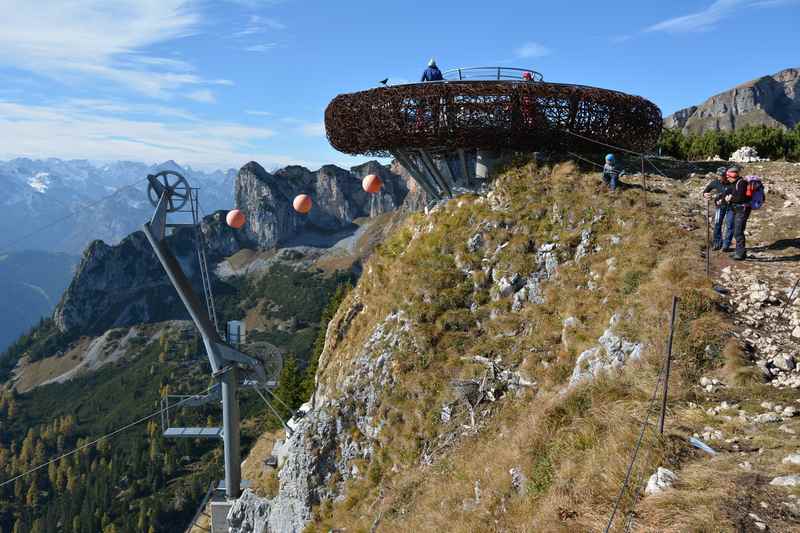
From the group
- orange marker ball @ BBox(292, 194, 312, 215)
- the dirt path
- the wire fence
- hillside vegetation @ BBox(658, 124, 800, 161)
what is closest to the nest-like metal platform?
orange marker ball @ BBox(292, 194, 312, 215)

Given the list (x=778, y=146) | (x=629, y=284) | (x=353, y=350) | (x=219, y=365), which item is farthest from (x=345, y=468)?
(x=778, y=146)

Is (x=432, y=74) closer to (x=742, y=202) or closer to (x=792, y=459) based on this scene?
(x=742, y=202)

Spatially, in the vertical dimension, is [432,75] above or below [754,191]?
above

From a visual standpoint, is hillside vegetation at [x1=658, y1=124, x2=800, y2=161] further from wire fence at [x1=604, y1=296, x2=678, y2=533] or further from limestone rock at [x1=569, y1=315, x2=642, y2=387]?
wire fence at [x1=604, y1=296, x2=678, y2=533]

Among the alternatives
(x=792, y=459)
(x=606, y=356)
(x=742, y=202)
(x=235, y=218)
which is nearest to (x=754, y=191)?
(x=742, y=202)

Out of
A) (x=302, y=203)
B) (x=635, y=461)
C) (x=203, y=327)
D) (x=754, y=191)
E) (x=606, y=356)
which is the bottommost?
(x=203, y=327)
